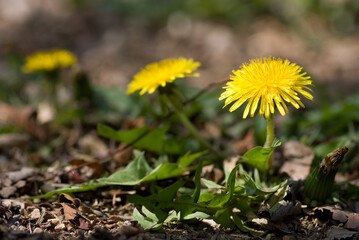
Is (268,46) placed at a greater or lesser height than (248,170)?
greater

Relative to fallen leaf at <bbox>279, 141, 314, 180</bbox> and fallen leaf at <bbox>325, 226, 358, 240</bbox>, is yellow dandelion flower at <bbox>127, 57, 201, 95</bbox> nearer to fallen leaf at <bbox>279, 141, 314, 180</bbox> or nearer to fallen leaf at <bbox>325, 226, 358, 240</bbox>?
fallen leaf at <bbox>279, 141, 314, 180</bbox>

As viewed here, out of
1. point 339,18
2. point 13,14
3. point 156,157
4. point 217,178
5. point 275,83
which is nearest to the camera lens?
point 275,83

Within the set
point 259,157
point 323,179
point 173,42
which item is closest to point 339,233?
point 323,179

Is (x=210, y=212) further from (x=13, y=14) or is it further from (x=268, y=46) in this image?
(x=13, y=14)

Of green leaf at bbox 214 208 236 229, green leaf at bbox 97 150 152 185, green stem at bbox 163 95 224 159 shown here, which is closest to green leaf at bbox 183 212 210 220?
green leaf at bbox 214 208 236 229

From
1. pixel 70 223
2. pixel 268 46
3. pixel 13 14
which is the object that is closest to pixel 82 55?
pixel 13 14

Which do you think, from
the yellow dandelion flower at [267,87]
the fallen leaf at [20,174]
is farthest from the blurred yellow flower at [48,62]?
the yellow dandelion flower at [267,87]
